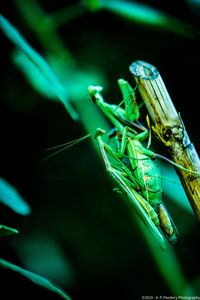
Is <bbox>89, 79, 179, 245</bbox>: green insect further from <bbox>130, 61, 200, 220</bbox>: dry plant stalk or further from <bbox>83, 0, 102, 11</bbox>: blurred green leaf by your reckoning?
<bbox>83, 0, 102, 11</bbox>: blurred green leaf

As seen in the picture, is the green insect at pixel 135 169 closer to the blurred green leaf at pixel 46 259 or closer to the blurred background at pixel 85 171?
the blurred background at pixel 85 171

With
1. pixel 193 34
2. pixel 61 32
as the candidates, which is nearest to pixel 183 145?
pixel 193 34

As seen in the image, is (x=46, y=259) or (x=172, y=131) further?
(x=46, y=259)

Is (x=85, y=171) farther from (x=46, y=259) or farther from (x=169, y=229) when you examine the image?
(x=169, y=229)

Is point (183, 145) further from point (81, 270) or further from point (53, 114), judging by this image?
point (81, 270)

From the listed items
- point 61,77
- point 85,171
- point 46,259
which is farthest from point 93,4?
point 46,259

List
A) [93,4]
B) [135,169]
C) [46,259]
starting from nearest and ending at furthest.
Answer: [135,169], [93,4], [46,259]
